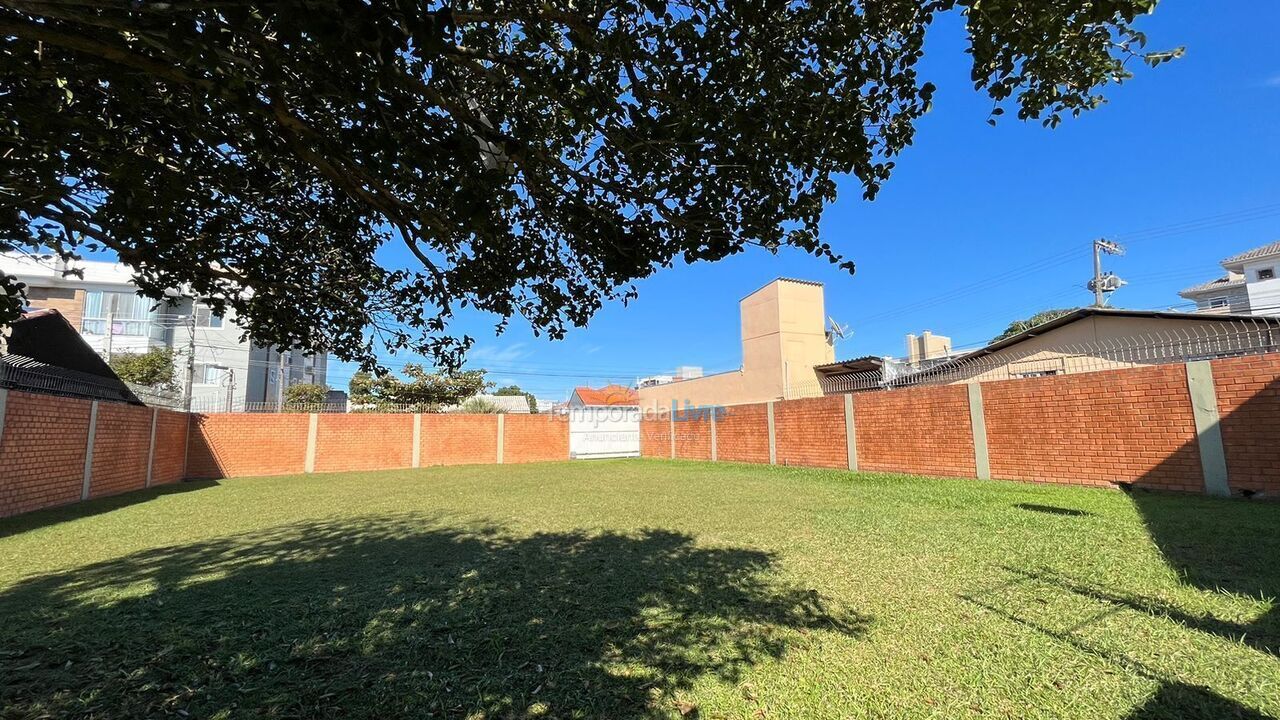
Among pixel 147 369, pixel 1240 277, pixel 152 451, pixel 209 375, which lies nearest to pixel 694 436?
pixel 152 451

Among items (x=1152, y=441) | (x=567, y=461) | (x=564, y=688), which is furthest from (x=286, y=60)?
(x=567, y=461)

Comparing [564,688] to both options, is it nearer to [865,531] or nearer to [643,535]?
[643,535]

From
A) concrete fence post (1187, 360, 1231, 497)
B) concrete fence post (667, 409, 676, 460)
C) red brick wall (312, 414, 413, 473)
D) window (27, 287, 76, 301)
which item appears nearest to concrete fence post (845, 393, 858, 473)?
concrete fence post (1187, 360, 1231, 497)

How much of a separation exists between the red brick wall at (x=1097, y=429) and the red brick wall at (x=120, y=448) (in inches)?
601

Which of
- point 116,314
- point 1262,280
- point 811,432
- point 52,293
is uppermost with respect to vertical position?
point 1262,280

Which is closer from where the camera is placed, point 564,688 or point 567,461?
point 564,688

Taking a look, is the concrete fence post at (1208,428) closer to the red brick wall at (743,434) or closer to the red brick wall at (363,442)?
the red brick wall at (743,434)

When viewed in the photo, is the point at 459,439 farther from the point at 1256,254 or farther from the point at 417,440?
the point at 1256,254

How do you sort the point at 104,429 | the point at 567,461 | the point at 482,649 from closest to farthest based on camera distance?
the point at 482,649, the point at 104,429, the point at 567,461

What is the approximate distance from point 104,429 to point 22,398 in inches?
99.4

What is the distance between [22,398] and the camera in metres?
7.14

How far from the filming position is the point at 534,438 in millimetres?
19391

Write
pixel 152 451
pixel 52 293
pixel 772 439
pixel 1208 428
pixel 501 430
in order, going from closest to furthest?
pixel 1208 428
pixel 152 451
pixel 772 439
pixel 501 430
pixel 52 293

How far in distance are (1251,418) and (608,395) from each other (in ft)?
109
